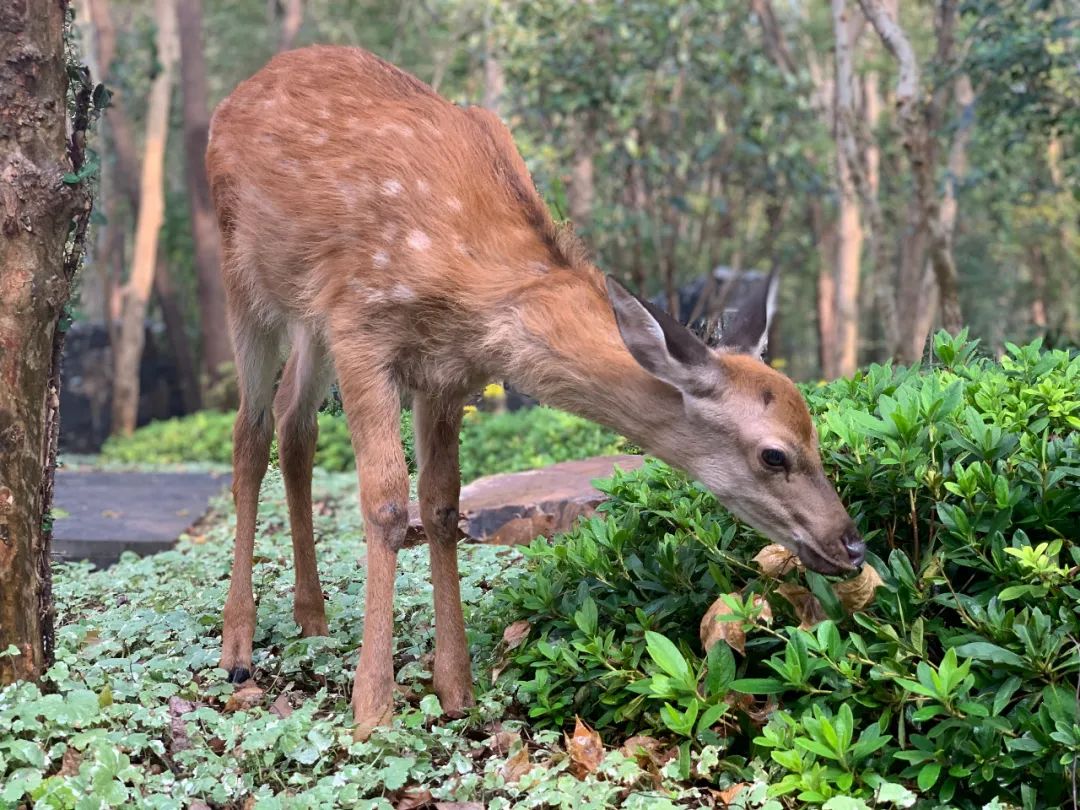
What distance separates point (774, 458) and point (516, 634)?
4.27 ft

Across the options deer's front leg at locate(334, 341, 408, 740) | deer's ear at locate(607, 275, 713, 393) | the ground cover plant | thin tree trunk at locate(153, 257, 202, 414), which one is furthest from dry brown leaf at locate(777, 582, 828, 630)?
thin tree trunk at locate(153, 257, 202, 414)

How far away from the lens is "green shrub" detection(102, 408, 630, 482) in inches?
331

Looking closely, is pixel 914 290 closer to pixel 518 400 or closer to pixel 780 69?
pixel 780 69

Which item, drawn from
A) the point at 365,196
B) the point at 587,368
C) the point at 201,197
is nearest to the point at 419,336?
the point at 365,196

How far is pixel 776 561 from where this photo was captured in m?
3.70

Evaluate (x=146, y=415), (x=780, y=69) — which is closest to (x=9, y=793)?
(x=780, y=69)

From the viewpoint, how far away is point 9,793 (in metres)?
2.94

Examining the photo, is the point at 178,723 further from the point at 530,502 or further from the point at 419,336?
the point at 530,502

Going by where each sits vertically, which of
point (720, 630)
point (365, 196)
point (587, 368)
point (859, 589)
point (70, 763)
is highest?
point (365, 196)

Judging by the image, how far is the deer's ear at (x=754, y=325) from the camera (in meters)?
3.69

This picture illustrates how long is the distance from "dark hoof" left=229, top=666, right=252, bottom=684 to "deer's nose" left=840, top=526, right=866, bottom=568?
218cm

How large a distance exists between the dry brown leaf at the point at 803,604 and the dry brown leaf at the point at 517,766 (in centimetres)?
93

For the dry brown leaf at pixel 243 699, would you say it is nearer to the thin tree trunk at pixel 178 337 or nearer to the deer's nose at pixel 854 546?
the deer's nose at pixel 854 546

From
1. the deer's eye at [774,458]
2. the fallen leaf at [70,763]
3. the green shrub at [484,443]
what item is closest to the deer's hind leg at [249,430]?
the green shrub at [484,443]
